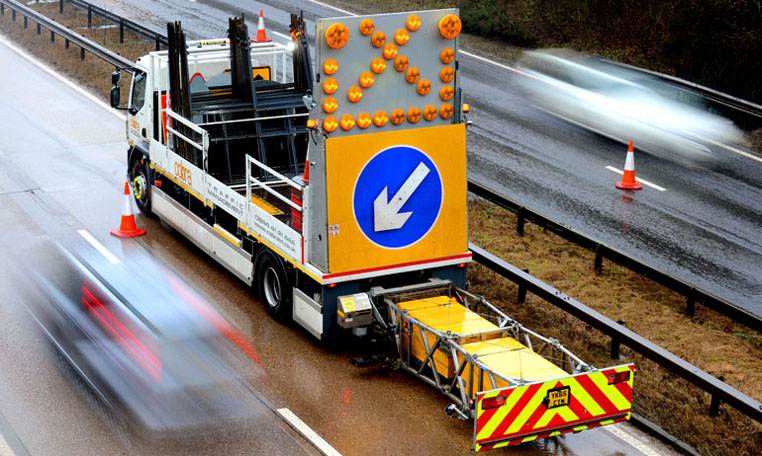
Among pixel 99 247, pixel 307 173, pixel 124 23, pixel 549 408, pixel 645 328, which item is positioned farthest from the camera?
pixel 124 23

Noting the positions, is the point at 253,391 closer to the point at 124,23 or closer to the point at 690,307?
the point at 690,307

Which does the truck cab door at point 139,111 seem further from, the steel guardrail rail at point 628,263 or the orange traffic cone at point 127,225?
the steel guardrail rail at point 628,263

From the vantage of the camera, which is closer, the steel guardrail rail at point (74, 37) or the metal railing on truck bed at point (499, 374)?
the metal railing on truck bed at point (499, 374)

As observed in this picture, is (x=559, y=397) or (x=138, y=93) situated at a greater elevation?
(x=138, y=93)

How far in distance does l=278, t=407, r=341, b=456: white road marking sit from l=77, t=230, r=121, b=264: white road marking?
4882 millimetres

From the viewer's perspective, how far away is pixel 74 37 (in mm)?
24859

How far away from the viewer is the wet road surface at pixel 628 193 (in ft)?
48.1

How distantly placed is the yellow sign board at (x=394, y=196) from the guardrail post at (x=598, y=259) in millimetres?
2768

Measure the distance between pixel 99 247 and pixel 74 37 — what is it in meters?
11.7

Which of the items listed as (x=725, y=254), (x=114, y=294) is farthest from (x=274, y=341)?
(x=725, y=254)

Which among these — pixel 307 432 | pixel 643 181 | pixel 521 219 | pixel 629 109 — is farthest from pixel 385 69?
pixel 629 109

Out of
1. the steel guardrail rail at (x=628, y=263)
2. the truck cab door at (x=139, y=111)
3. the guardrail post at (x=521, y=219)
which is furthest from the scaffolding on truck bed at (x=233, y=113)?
the guardrail post at (x=521, y=219)

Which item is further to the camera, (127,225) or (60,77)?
(60,77)

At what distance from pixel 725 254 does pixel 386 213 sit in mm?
6052
